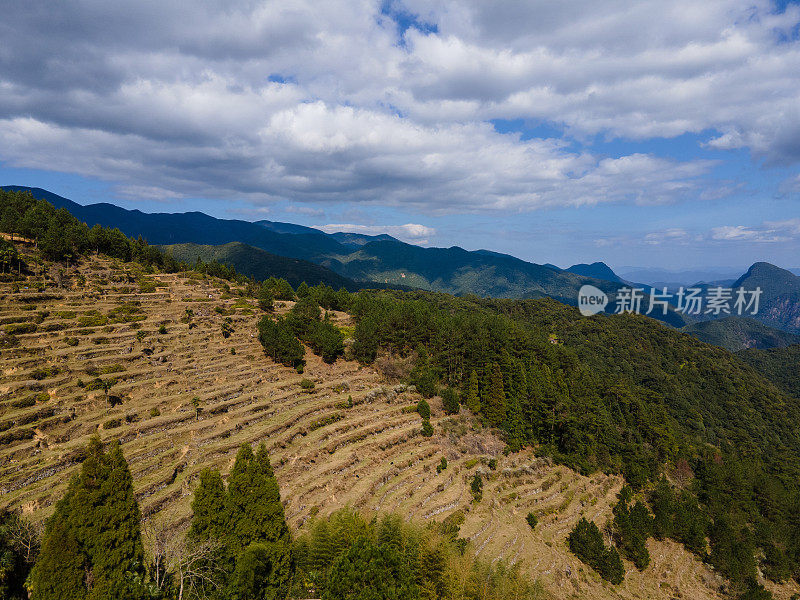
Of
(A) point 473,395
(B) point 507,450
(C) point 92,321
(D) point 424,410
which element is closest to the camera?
(D) point 424,410

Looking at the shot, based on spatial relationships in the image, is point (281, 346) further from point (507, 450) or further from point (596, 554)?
point (596, 554)

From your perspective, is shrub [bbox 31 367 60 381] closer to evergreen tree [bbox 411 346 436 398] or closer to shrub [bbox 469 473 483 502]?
evergreen tree [bbox 411 346 436 398]

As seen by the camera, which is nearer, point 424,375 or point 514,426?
point 514,426

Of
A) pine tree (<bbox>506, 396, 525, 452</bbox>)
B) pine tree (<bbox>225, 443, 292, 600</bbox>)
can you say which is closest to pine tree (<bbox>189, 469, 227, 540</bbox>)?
pine tree (<bbox>225, 443, 292, 600</bbox>)

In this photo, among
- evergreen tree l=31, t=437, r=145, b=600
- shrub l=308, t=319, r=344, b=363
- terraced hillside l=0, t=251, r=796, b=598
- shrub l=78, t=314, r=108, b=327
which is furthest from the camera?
shrub l=308, t=319, r=344, b=363

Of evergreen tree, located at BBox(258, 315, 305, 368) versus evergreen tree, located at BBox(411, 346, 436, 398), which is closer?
evergreen tree, located at BBox(411, 346, 436, 398)

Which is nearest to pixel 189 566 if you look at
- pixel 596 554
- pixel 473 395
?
pixel 596 554

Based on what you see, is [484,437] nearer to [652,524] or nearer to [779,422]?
[652,524]

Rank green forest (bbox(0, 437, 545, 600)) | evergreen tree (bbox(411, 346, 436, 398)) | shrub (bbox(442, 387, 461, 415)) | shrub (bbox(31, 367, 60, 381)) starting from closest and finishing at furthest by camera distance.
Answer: green forest (bbox(0, 437, 545, 600)), shrub (bbox(31, 367, 60, 381)), shrub (bbox(442, 387, 461, 415)), evergreen tree (bbox(411, 346, 436, 398))
